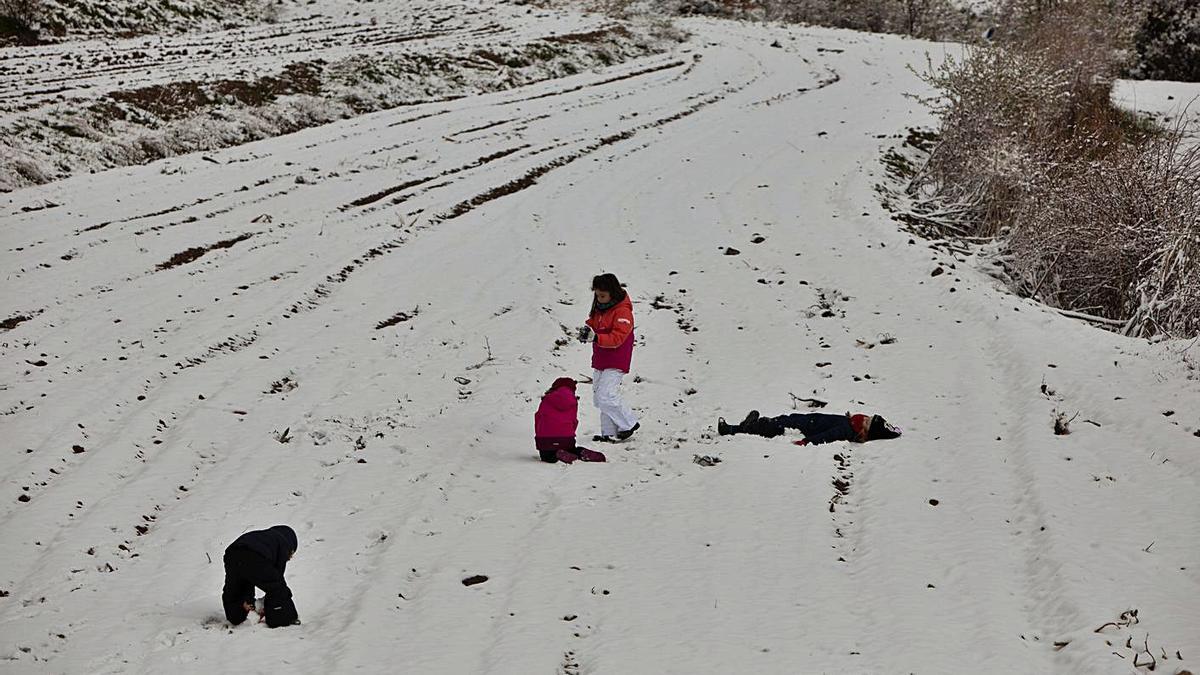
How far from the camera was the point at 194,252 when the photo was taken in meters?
14.4

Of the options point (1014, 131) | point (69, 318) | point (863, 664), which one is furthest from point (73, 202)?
point (1014, 131)

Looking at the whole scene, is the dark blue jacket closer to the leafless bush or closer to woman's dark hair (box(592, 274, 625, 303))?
woman's dark hair (box(592, 274, 625, 303))

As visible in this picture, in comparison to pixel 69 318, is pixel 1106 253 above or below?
above

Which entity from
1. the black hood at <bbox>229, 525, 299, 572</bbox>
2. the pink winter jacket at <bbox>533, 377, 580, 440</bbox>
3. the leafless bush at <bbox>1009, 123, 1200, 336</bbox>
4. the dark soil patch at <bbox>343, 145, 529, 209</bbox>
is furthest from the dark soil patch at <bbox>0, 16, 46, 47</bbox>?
the leafless bush at <bbox>1009, 123, 1200, 336</bbox>

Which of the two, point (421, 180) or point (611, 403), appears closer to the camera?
point (611, 403)

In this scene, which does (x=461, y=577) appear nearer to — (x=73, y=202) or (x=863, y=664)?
(x=863, y=664)

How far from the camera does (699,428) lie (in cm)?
902

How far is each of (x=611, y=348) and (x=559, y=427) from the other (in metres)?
0.96

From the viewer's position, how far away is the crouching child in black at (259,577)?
5.81 m

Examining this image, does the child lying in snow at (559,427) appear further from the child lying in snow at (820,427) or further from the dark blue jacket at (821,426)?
the dark blue jacket at (821,426)

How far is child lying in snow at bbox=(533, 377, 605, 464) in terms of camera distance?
8.14 m

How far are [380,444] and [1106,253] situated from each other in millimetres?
9428

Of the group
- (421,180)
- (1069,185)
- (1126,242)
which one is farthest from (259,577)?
(421,180)

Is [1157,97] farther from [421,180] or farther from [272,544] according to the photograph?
[272,544]
